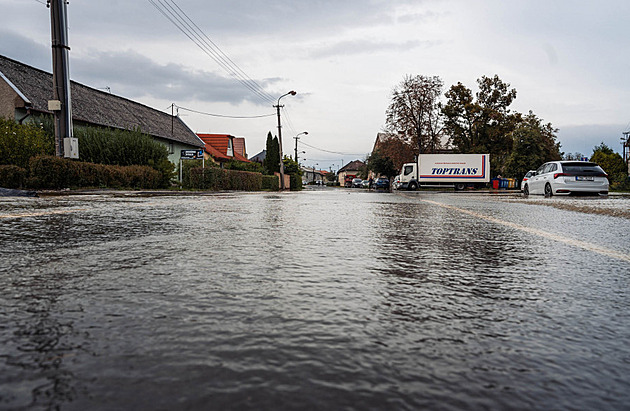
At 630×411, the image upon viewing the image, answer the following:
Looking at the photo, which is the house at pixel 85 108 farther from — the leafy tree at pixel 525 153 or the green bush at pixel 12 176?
the leafy tree at pixel 525 153

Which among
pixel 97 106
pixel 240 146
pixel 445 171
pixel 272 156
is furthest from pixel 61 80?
pixel 240 146

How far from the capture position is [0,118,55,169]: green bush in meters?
16.4

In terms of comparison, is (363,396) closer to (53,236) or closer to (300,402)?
(300,402)

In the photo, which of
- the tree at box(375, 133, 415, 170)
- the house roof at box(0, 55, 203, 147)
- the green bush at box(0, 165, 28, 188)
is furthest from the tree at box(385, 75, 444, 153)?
the green bush at box(0, 165, 28, 188)

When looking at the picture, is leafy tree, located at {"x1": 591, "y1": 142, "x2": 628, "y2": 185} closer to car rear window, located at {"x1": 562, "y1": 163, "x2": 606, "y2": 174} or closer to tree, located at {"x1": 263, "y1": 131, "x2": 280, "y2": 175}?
tree, located at {"x1": 263, "y1": 131, "x2": 280, "y2": 175}

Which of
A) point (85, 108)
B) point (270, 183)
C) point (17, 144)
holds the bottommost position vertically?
point (270, 183)

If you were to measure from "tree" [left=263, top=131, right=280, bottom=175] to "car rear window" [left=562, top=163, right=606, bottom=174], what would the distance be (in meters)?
50.8

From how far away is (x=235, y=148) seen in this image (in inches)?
2803

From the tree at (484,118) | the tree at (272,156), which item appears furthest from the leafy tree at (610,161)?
the tree at (272,156)

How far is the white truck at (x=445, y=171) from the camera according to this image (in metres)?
44.6

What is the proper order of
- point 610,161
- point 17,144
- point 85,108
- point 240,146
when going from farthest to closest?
1. point 610,161
2. point 240,146
3. point 85,108
4. point 17,144

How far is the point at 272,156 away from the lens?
6981 cm

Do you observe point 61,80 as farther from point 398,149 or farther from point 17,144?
point 398,149

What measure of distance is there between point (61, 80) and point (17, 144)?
131 inches
